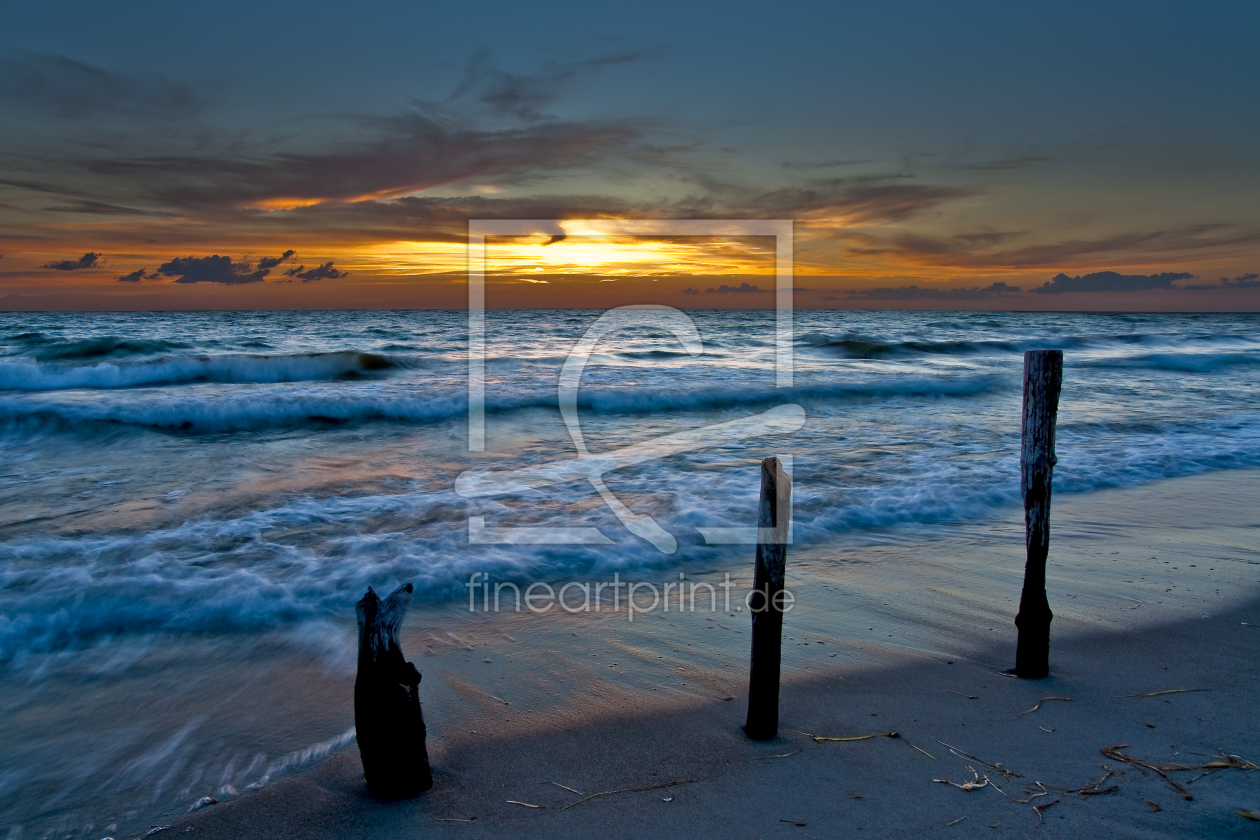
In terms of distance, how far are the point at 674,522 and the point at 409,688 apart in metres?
4.83

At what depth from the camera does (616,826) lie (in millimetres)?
2951

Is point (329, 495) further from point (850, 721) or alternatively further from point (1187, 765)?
point (1187, 765)

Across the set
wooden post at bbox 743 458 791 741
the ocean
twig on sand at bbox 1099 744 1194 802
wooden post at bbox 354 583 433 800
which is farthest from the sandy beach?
the ocean

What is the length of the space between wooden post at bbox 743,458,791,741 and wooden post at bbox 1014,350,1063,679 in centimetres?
164

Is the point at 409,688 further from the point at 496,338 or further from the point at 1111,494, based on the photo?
the point at 496,338

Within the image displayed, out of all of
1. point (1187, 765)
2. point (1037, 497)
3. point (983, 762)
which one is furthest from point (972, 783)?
point (1037, 497)

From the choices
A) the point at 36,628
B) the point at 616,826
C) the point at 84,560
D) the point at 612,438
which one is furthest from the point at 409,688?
the point at 612,438

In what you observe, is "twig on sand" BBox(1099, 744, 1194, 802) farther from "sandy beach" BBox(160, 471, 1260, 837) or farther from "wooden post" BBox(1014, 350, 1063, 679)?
"wooden post" BBox(1014, 350, 1063, 679)

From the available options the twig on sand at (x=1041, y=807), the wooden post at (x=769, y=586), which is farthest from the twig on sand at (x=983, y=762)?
the wooden post at (x=769, y=586)

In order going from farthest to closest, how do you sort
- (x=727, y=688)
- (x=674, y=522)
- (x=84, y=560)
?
1. (x=674, y=522)
2. (x=84, y=560)
3. (x=727, y=688)

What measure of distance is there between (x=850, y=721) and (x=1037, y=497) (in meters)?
1.69

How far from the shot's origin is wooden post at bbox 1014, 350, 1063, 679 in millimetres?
3945

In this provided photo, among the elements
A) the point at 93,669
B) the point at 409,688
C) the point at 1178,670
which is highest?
the point at 409,688

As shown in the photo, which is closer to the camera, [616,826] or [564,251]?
[616,826]
